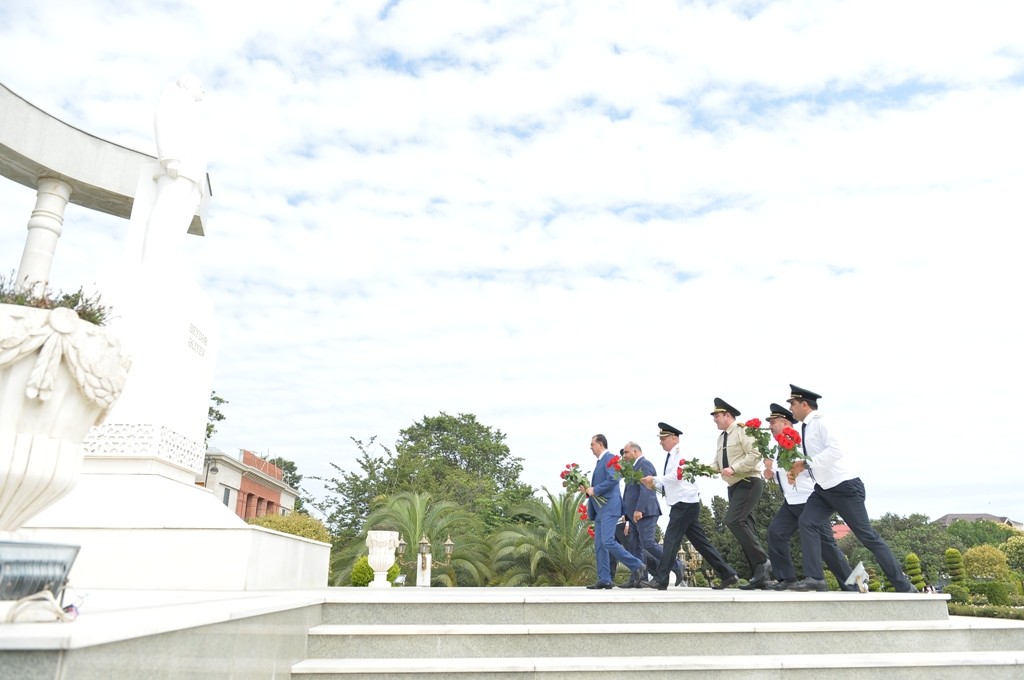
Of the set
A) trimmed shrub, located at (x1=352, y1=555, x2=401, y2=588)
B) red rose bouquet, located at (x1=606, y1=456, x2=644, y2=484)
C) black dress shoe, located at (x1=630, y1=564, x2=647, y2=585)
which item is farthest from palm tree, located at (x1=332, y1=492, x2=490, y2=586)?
red rose bouquet, located at (x1=606, y1=456, x2=644, y2=484)

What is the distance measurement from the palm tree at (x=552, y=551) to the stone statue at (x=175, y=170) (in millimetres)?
13025

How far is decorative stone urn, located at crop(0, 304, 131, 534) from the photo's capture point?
3.52 m

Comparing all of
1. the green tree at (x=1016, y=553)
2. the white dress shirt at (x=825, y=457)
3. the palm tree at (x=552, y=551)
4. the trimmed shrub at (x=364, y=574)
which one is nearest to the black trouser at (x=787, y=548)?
the white dress shirt at (x=825, y=457)

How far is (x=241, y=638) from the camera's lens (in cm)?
304

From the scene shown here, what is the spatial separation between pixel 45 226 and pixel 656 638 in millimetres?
13217

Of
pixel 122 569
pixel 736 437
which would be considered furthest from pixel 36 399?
pixel 736 437

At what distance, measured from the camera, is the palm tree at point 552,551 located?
1811 centimetres

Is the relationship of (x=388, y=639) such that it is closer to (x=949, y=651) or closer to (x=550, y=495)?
(x=949, y=651)

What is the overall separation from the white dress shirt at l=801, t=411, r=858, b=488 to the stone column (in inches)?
487

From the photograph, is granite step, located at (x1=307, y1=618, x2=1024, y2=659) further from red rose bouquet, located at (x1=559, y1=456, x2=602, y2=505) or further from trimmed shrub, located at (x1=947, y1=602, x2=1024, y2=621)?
red rose bouquet, located at (x1=559, y1=456, x2=602, y2=505)

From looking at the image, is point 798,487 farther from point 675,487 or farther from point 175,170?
point 175,170

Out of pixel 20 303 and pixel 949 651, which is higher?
pixel 20 303

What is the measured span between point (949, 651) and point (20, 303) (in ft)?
24.4

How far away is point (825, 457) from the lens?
6660 millimetres
